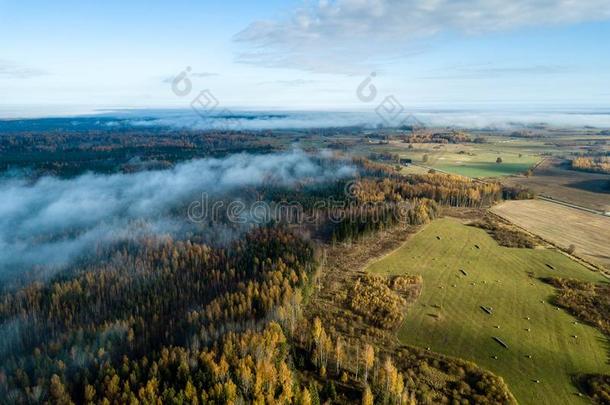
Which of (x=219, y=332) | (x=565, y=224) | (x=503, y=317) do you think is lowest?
(x=219, y=332)

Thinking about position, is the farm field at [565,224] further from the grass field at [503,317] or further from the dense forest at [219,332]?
the dense forest at [219,332]

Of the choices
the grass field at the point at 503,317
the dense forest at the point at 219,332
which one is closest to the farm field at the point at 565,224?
the grass field at the point at 503,317

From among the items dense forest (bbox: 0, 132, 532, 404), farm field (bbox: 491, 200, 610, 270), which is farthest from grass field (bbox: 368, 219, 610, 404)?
farm field (bbox: 491, 200, 610, 270)

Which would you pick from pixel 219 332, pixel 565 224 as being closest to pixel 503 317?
pixel 219 332

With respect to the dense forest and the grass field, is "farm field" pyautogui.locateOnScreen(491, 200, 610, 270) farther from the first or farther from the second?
the dense forest

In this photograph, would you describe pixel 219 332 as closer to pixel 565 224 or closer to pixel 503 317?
pixel 503 317

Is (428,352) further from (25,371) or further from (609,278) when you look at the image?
(25,371)

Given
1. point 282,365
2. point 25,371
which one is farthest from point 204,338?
point 25,371
